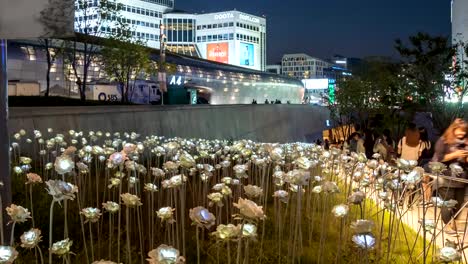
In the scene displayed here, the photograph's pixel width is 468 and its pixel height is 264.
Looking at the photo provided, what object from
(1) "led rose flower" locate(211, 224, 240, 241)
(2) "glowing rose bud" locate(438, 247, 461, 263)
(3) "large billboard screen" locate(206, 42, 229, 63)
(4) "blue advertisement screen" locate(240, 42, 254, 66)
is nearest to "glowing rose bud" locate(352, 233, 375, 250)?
(2) "glowing rose bud" locate(438, 247, 461, 263)

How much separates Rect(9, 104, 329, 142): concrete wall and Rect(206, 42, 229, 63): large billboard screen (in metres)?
99.4

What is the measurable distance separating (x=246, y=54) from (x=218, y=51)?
7.85 metres

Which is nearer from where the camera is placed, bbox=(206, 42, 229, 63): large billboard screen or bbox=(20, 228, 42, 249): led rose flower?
bbox=(20, 228, 42, 249): led rose flower

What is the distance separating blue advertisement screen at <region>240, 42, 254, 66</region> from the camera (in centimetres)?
14175

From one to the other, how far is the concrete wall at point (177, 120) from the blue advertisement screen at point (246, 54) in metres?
101

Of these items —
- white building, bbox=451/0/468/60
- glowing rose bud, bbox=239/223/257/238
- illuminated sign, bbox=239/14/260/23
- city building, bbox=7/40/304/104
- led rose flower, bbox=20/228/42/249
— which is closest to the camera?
led rose flower, bbox=20/228/42/249

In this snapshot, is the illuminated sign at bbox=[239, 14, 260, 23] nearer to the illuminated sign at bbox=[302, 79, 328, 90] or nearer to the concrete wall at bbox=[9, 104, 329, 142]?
the illuminated sign at bbox=[302, 79, 328, 90]

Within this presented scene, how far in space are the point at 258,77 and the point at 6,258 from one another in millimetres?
80661

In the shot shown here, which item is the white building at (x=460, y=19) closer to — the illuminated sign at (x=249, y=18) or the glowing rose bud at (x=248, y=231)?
the glowing rose bud at (x=248, y=231)

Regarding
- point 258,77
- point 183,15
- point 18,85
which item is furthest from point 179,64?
point 183,15

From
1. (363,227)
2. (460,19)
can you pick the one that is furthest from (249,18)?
(363,227)

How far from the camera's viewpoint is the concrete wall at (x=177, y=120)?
36.1 ft

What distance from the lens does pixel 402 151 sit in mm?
10414

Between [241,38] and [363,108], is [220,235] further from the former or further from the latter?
[241,38]
